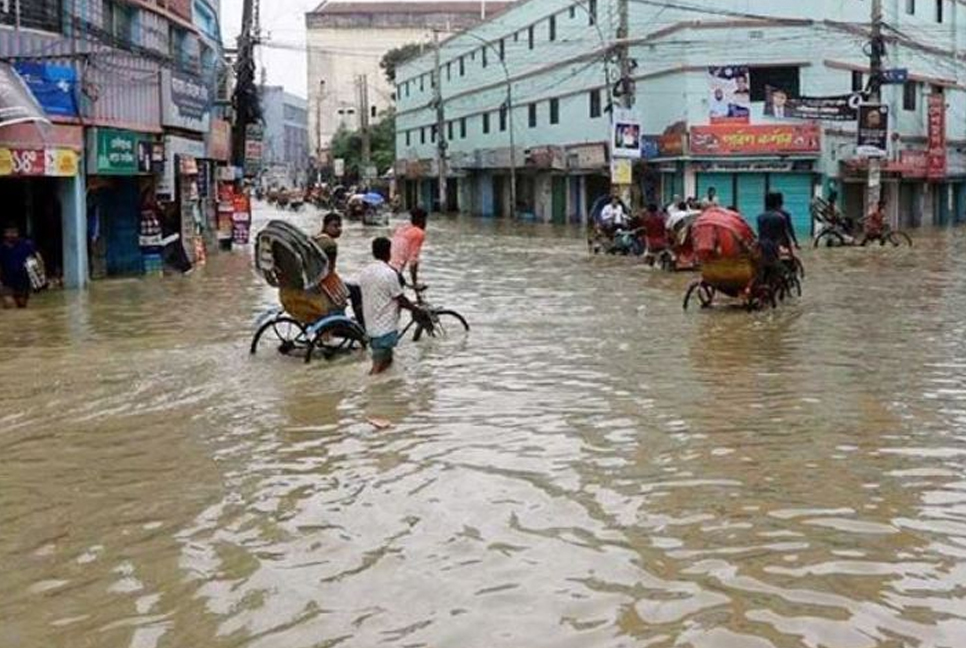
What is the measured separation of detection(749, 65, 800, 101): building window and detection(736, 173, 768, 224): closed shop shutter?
2457 millimetres

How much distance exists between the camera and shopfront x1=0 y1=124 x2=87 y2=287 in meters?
19.5

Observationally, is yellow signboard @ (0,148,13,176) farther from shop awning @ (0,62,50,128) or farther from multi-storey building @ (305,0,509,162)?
multi-storey building @ (305,0,509,162)

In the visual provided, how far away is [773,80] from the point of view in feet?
133

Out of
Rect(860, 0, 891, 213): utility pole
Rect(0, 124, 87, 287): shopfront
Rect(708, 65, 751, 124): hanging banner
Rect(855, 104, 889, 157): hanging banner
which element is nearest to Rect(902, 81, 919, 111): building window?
Rect(708, 65, 751, 124): hanging banner

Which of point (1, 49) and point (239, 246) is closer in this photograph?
point (1, 49)

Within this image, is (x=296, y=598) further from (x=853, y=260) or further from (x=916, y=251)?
(x=916, y=251)

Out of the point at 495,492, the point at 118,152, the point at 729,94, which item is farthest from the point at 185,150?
the point at 729,94

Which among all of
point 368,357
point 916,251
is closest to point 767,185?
point 916,251

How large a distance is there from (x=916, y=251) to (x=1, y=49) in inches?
811

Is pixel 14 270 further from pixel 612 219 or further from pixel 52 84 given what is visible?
pixel 612 219

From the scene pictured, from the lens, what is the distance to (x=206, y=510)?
7234 millimetres

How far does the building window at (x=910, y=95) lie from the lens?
44562 millimetres

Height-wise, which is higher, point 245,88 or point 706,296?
point 245,88

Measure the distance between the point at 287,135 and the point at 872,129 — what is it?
361ft
